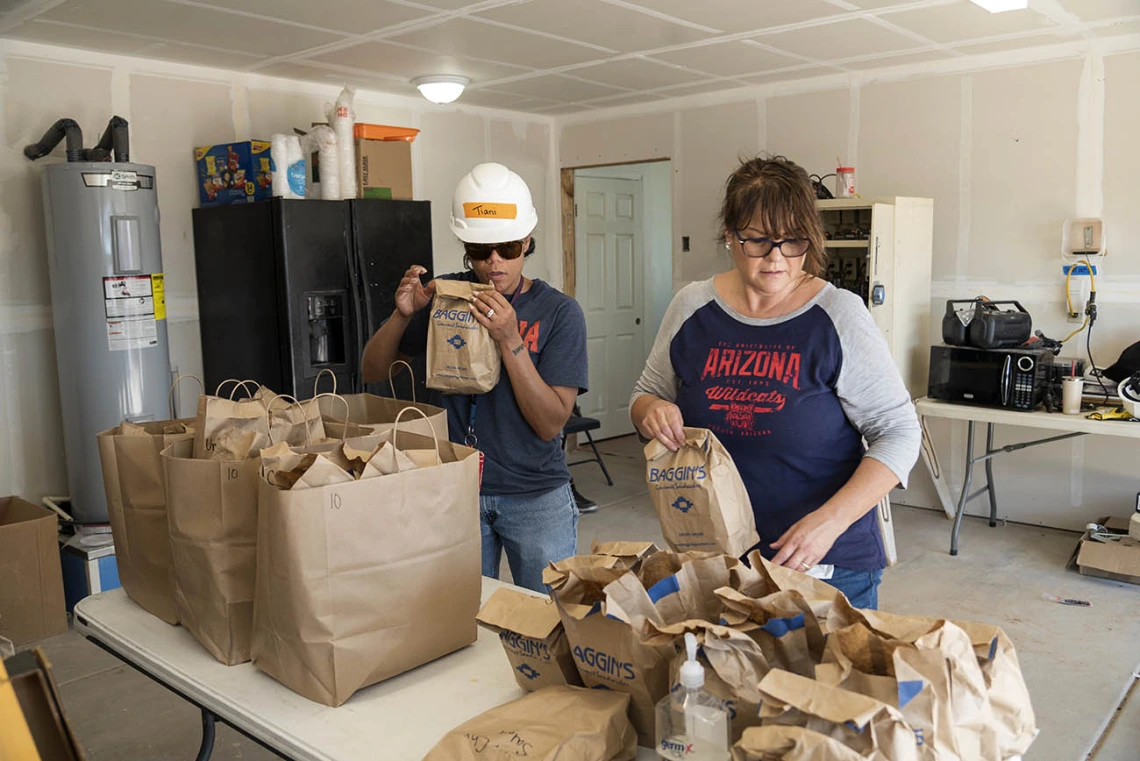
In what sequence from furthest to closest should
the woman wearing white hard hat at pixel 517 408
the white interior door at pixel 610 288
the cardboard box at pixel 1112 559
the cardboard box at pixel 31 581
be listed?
the white interior door at pixel 610 288 → the cardboard box at pixel 1112 559 → the cardboard box at pixel 31 581 → the woman wearing white hard hat at pixel 517 408

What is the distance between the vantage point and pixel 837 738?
0.89m

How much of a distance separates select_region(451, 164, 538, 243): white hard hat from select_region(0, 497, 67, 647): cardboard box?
2428 millimetres

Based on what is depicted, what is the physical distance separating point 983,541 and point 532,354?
3.42m

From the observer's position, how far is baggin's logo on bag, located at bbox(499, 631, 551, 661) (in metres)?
1.26

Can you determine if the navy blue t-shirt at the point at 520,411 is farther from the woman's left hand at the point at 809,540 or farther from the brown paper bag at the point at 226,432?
the woman's left hand at the point at 809,540

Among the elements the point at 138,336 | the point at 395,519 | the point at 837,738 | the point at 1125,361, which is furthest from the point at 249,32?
the point at 1125,361

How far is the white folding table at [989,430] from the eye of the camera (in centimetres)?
393

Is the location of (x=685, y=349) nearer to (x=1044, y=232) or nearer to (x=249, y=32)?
(x=249, y=32)

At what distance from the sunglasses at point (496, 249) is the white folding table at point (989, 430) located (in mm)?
2989

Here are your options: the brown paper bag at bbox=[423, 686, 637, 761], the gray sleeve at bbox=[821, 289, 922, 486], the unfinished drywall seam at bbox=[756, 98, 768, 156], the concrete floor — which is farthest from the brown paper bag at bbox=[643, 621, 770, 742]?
the unfinished drywall seam at bbox=[756, 98, 768, 156]

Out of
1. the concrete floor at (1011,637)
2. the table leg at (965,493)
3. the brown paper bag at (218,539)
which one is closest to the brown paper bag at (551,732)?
the brown paper bag at (218,539)

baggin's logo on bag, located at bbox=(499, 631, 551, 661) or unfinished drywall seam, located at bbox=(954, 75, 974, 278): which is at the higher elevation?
unfinished drywall seam, located at bbox=(954, 75, 974, 278)

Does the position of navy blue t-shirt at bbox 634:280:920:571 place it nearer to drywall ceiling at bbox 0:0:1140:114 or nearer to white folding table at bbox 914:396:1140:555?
drywall ceiling at bbox 0:0:1140:114

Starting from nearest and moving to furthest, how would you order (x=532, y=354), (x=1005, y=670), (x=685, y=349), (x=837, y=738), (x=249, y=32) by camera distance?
(x=837, y=738), (x=1005, y=670), (x=685, y=349), (x=532, y=354), (x=249, y=32)
